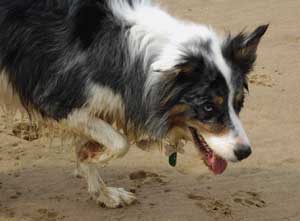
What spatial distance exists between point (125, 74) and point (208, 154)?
0.74 m

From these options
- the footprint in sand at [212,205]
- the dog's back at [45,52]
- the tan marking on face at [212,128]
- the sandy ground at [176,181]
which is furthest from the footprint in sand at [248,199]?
the dog's back at [45,52]

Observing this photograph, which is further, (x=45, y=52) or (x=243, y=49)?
(x=45, y=52)

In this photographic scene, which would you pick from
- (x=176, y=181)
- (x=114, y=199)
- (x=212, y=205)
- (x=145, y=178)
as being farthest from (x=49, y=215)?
(x=212, y=205)

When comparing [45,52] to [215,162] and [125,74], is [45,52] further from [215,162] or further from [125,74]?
[215,162]

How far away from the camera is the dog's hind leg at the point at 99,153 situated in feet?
14.3

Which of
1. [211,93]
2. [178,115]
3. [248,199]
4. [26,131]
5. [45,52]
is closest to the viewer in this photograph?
[211,93]

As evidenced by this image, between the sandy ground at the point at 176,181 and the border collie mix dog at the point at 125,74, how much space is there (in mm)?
477

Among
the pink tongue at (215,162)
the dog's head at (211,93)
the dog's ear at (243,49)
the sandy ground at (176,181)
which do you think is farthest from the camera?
the sandy ground at (176,181)

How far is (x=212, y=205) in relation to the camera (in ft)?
15.5

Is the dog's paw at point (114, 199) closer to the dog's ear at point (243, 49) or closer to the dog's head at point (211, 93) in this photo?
the dog's head at point (211, 93)

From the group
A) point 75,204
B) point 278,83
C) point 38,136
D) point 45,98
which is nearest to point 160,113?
point 45,98

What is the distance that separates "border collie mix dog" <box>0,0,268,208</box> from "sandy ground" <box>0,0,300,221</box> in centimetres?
48

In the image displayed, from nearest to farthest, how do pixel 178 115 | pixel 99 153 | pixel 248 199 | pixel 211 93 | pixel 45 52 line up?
pixel 211 93, pixel 178 115, pixel 45 52, pixel 99 153, pixel 248 199

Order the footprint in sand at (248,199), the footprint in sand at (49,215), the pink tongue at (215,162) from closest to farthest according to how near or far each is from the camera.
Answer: the pink tongue at (215,162)
the footprint in sand at (49,215)
the footprint in sand at (248,199)
